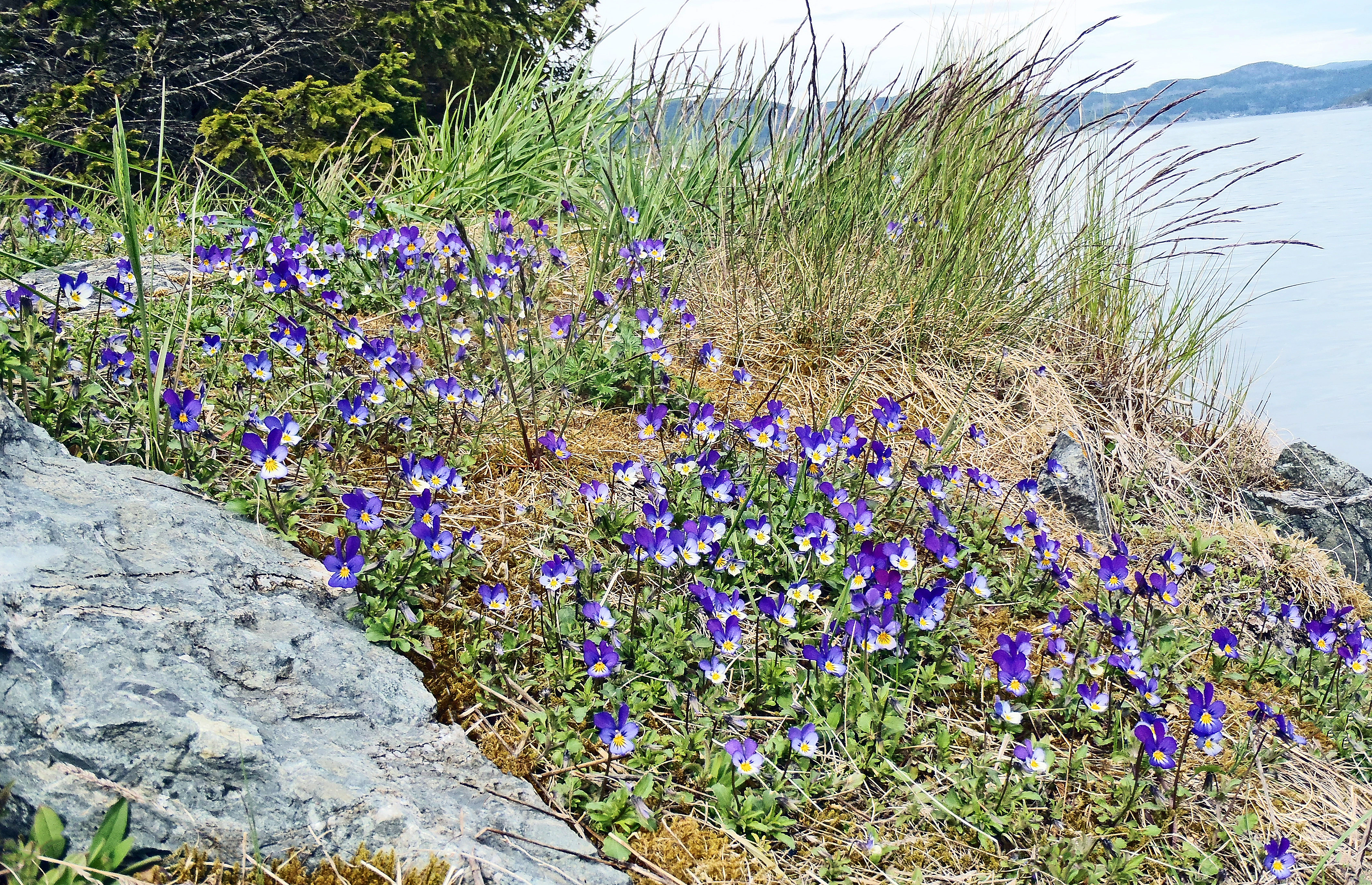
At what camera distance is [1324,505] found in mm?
4133

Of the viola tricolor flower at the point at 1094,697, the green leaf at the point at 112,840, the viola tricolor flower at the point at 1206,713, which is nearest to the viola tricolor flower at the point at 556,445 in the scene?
the green leaf at the point at 112,840

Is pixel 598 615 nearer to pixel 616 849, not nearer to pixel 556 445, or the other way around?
pixel 616 849

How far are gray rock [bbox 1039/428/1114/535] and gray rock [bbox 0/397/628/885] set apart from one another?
2.52 meters

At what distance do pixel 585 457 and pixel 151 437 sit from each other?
1.20 m

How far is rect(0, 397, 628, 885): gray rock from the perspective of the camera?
4.65ft

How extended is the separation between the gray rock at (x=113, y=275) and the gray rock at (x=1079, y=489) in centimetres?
330

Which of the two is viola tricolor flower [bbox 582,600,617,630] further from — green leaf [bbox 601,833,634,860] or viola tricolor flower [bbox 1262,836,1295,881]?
viola tricolor flower [bbox 1262,836,1295,881]

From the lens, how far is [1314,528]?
4090 millimetres

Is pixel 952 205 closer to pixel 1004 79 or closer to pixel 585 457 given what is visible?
pixel 1004 79

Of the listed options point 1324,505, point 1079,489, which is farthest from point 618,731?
point 1324,505

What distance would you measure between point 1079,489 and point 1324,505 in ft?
5.52

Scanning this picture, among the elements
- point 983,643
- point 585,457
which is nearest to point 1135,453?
point 983,643

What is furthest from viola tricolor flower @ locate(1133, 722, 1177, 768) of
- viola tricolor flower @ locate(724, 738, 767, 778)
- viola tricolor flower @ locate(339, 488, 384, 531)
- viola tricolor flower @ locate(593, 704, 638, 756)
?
viola tricolor flower @ locate(339, 488, 384, 531)

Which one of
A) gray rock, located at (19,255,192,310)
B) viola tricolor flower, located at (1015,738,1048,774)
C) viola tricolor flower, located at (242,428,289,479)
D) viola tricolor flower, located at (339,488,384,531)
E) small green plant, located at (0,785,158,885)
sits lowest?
viola tricolor flower, located at (1015,738,1048,774)
